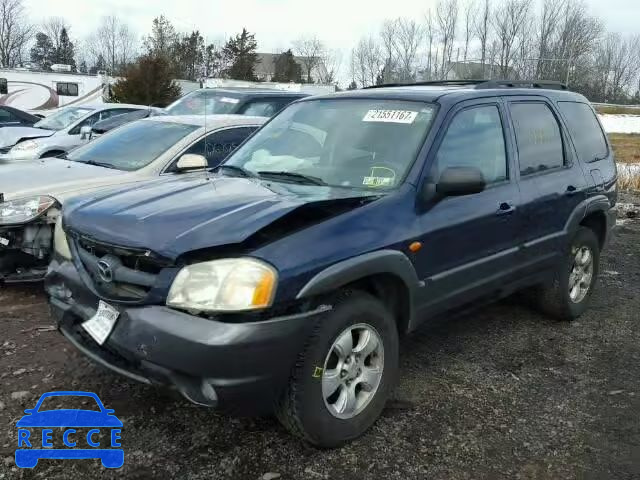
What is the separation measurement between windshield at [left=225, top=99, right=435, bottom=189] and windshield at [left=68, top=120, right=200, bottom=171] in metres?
1.90

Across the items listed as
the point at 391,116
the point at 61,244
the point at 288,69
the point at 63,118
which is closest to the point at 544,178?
the point at 391,116

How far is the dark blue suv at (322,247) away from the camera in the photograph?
2.60m

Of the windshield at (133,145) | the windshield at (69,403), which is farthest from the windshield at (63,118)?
the windshield at (69,403)

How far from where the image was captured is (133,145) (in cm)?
611

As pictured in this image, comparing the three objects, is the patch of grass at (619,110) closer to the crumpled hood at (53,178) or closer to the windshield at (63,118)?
the windshield at (63,118)

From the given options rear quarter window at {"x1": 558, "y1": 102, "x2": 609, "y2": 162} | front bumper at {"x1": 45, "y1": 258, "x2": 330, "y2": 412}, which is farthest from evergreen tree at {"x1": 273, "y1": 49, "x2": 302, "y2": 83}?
front bumper at {"x1": 45, "y1": 258, "x2": 330, "y2": 412}

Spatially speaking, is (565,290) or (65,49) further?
(65,49)

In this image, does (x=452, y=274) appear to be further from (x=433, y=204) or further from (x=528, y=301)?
(x=528, y=301)

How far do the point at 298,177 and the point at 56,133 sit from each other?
859 cm

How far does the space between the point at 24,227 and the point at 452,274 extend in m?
3.35

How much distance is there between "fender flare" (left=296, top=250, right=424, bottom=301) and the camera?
8.87ft

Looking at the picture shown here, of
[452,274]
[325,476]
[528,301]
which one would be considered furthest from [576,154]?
[325,476]

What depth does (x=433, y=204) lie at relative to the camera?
3400 millimetres

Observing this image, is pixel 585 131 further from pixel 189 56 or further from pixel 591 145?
pixel 189 56
